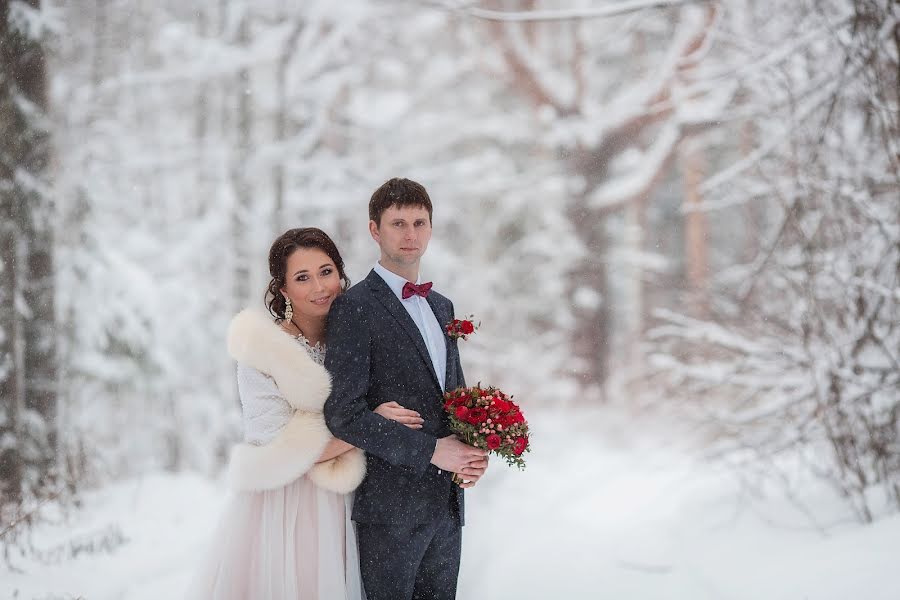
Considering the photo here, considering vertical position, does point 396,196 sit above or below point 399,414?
above

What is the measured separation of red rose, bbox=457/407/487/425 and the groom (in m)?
0.12

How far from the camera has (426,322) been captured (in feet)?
9.34

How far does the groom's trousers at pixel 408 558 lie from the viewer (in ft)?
8.70

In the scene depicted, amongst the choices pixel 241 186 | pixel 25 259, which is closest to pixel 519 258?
pixel 241 186

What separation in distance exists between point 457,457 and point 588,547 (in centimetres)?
391

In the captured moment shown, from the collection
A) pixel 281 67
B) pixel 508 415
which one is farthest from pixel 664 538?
pixel 281 67

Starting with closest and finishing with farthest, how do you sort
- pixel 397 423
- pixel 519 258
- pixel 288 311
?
pixel 397 423, pixel 288 311, pixel 519 258

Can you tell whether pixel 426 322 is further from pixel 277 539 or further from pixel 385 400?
pixel 277 539

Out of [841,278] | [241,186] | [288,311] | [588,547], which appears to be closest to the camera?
[288,311]

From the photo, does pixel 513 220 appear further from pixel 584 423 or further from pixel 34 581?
pixel 34 581

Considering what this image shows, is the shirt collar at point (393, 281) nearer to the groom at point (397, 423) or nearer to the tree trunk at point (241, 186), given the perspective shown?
the groom at point (397, 423)

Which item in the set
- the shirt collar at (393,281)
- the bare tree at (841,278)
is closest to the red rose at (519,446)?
the shirt collar at (393,281)

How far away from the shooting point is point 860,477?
4840mm

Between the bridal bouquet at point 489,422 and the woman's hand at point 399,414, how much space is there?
129mm
